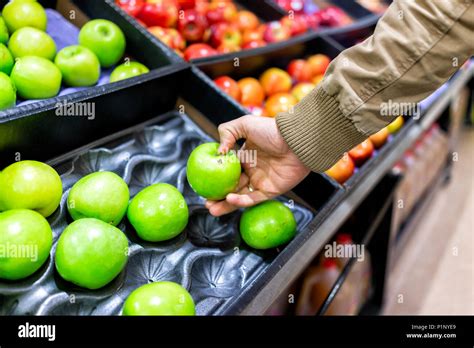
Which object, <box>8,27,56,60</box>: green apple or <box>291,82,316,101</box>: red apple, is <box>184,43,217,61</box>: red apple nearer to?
<box>291,82,316,101</box>: red apple

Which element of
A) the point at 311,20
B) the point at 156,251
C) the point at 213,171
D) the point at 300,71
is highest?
the point at 311,20

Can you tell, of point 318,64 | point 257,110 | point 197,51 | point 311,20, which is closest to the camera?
point 257,110

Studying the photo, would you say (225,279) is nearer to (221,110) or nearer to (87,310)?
(87,310)

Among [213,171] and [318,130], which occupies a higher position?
[318,130]

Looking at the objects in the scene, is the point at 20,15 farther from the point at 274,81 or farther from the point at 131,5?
the point at 274,81

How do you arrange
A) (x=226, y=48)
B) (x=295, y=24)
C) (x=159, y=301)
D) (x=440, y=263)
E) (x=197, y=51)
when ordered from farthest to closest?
(x=440, y=263), (x=295, y=24), (x=226, y=48), (x=197, y=51), (x=159, y=301)

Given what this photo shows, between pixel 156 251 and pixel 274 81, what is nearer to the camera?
pixel 156 251

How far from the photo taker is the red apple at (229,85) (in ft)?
6.85

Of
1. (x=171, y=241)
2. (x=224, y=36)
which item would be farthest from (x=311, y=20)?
(x=171, y=241)

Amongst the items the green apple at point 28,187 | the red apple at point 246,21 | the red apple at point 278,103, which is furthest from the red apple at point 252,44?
the green apple at point 28,187

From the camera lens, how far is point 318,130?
1453 mm

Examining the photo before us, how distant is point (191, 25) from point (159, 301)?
1698mm

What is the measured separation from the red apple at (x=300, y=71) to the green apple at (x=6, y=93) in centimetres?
147

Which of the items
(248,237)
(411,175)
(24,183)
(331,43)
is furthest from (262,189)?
(411,175)
